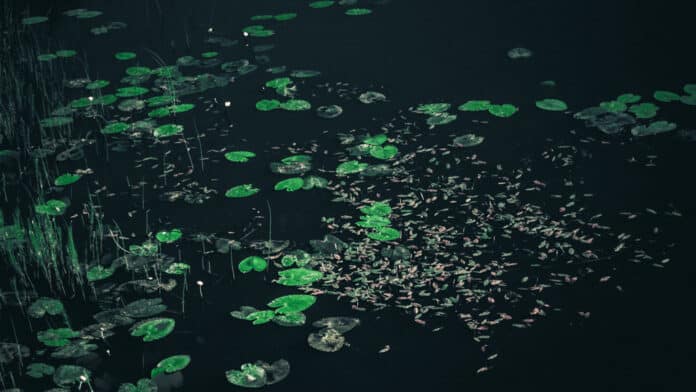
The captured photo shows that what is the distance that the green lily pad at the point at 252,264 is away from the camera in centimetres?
326

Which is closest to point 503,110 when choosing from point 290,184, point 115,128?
point 290,184

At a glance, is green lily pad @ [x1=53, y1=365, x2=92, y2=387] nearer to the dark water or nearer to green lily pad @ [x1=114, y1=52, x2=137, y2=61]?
the dark water

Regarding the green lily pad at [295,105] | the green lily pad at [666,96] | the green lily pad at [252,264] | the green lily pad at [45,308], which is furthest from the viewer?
the green lily pad at [295,105]

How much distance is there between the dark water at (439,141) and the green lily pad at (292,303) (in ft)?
0.22

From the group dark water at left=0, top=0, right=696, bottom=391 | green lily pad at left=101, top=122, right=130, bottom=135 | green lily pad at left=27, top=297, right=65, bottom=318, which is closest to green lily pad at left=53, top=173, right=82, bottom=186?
dark water at left=0, top=0, right=696, bottom=391

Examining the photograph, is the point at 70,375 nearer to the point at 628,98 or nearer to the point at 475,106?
the point at 475,106

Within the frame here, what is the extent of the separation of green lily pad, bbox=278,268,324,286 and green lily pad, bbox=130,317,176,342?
474 millimetres

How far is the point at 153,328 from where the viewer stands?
2.99 meters

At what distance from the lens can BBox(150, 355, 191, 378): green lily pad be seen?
2.79m

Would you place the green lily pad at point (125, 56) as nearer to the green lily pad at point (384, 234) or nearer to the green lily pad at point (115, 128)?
the green lily pad at point (115, 128)

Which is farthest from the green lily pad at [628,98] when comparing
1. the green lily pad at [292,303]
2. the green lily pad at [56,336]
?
the green lily pad at [56,336]

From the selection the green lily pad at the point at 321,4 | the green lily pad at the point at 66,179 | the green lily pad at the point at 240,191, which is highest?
the green lily pad at the point at 321,4

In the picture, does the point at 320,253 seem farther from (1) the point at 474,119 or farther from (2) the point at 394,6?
(2) the point at 394,6

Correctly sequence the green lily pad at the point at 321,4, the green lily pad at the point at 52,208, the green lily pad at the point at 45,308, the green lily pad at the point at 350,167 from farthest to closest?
the green lily pad at the point at 321,4 < the green lily pad at the point at 350,167 < the green lily pad at the point at 52,208 < the green lily pad at the point at 45,308
